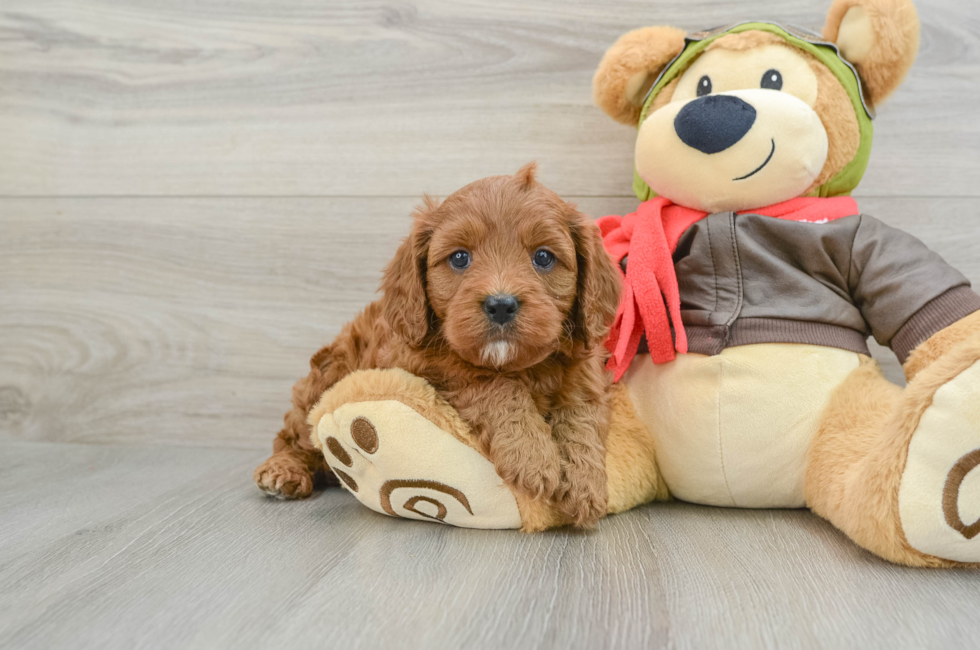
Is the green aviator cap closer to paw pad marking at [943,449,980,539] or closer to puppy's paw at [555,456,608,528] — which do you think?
paw pad marking at [943,449,980,539]

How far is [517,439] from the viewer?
1191 mm

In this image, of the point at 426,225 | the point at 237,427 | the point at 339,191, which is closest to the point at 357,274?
the point at 339,191

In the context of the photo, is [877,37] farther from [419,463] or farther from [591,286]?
[419,463]

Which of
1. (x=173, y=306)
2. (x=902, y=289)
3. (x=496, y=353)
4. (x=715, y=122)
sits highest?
(x=715, y=122)

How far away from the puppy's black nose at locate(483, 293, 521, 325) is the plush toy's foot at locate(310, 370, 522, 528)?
233 mm

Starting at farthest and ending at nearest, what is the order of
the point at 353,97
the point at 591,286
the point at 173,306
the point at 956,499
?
1. the point at 173,306
2. the point at 353,97
3. the point at 591,286
4. the point at 956,499

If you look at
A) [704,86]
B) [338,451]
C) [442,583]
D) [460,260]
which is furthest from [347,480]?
[704,86]

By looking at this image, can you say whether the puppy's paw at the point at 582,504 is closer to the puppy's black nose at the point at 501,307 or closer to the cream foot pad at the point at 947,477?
the puppy's black nose at the point at 501,307

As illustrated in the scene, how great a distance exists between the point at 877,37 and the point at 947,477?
2.86 ft

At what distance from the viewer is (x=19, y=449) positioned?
204cm

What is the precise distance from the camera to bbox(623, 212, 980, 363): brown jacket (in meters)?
1.33

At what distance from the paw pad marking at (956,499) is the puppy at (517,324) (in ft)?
1.75

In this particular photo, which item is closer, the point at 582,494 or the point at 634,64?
the point at 582,494

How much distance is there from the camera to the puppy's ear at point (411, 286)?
1.26m
